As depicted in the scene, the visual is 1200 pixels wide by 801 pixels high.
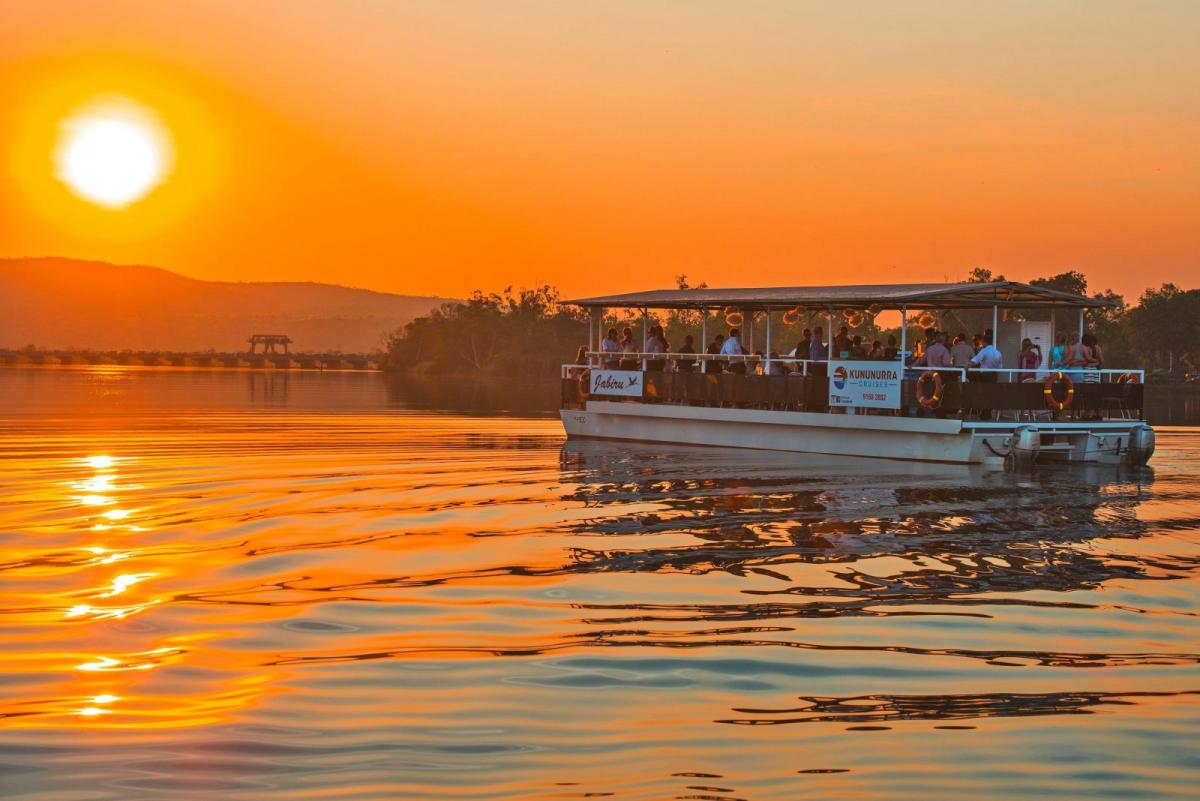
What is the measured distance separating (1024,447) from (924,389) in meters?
2.16

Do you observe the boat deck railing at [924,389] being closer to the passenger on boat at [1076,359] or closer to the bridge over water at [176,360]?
the passenger on boat at [1076,359]

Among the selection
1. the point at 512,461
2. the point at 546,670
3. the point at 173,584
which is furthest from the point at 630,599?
the point at 512,461

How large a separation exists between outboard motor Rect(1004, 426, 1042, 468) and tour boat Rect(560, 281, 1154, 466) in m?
0.03

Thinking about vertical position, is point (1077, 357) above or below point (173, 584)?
above

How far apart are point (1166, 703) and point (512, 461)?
63.4ft

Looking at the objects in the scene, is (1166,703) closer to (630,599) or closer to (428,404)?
(630,599)

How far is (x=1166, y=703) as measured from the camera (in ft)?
30.4

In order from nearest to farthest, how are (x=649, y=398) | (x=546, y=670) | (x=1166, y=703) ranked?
(x=1166, y=703) → (x=546, y=670) → (x=649, y=398)

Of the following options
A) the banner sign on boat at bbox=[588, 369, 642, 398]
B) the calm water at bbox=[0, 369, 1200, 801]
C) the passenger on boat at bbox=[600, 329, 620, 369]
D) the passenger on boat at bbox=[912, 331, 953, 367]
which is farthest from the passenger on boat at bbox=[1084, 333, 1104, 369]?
the passenger on boat at bbox=[600, 329, 620, 369]

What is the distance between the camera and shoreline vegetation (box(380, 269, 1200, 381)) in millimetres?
103688

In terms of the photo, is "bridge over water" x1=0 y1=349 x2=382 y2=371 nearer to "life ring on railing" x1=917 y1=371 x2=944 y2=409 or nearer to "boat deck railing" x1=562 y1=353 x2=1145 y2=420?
"boat deck railing" x1=562 y1=353 x2=1145 y2=420

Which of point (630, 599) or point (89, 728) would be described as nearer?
point (89, 728)

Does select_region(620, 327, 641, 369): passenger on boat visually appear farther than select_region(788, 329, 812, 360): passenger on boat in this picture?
Yes

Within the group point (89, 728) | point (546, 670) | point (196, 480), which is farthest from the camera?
point (196, 480)
